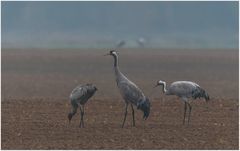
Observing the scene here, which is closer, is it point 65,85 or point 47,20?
point 65,85

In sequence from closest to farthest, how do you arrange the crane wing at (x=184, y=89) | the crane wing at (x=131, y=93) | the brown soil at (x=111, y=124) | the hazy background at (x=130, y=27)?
the brown soil at (x=111, y=124), the crane wing at (x=131, y=93), the crane wing at (x=184, y=89), the hazy background at (x=130, y=27)

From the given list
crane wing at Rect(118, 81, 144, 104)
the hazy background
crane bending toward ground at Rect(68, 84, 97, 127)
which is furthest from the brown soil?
the hazy background

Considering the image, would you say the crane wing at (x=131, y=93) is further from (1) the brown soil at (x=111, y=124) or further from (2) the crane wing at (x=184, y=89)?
(2) the crane wing at (x=184, y=89)

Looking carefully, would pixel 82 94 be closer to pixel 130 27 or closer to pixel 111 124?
pixel 111 124

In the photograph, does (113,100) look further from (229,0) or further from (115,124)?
(229,0)

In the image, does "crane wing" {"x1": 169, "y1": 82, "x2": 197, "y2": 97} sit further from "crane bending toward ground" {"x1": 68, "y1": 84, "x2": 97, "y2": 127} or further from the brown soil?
"crane bending toward ground" {"x1": 68, "y1": 84, "x2": 97, "y2": 127}

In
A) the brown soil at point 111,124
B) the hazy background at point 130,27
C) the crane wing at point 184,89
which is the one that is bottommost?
the brown soil at point 111,124

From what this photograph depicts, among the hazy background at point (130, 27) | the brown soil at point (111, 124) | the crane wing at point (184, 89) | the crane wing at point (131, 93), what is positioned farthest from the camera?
the hazy background at point (130, 27)

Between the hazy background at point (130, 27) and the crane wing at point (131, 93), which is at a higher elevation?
the hazy background at point (130, 27)

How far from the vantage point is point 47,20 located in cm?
19375

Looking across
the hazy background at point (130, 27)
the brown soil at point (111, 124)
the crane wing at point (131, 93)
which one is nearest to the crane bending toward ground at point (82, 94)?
the brown soil at point (111, 124)

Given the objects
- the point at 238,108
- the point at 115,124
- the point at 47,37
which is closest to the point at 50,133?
the point at 115,124

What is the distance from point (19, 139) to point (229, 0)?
7336 inches

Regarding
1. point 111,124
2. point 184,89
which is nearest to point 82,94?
point 111,124
